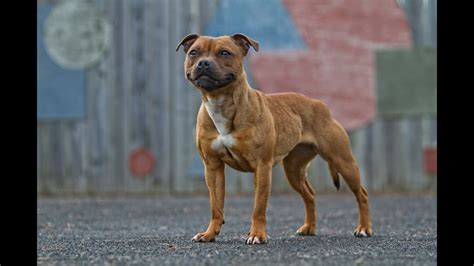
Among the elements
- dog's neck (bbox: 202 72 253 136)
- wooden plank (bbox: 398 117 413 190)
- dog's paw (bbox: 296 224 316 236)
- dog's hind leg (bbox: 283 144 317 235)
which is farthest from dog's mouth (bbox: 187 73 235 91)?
wooden plank (bbox: 398 117 413 190)

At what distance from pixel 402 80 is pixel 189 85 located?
3.56 m

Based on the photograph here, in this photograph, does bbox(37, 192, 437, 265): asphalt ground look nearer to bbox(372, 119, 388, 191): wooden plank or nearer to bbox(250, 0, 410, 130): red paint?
bbox(372, 119, 388, 191): wooden plank

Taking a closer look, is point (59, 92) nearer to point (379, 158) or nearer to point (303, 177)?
point (379, 158)

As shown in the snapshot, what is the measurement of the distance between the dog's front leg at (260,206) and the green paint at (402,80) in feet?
22.4

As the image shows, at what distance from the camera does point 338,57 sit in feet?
45.3

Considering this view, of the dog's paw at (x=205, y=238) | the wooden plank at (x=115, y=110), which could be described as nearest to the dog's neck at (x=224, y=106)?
the dog's paw at (x=205, y=238)

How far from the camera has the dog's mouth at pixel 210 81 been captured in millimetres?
6926

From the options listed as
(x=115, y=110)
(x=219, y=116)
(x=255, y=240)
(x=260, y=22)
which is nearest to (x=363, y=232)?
(x=255, y=240)

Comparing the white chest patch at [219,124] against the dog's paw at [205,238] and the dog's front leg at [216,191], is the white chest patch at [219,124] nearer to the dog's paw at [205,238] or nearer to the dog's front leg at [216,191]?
the dog's front leg at [216,191]

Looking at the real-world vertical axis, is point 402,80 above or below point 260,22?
below

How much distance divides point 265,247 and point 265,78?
283 inches

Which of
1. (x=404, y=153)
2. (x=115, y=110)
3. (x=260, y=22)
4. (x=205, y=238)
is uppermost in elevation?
(x=260, y=22)
